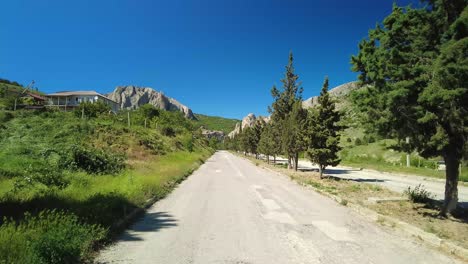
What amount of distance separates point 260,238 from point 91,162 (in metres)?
14.4

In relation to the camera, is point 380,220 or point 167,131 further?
point 167,131

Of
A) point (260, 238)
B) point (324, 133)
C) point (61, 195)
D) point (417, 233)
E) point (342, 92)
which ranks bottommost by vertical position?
point (260, 238)

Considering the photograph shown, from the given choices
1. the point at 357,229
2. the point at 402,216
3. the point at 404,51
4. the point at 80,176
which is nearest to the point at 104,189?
Result: the point at 80,176

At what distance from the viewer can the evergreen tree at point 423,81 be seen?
729cm

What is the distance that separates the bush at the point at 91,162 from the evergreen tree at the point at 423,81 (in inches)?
597

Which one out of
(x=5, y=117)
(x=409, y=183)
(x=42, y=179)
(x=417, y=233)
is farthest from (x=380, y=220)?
(x=5, y=117)

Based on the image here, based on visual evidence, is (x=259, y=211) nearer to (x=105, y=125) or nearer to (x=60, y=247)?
(x=60, y=247)

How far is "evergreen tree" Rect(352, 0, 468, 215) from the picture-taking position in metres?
7.29

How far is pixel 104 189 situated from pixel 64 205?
2.88m

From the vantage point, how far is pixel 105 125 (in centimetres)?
3494

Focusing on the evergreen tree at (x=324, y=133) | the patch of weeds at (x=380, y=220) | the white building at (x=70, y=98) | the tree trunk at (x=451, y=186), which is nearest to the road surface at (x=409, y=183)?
the evergreen tree at (x=324, y=133)

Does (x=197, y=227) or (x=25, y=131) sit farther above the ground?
(x=25, y=131)

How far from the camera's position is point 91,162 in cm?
1769

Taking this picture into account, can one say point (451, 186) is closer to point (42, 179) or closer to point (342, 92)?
point (342, 92)
